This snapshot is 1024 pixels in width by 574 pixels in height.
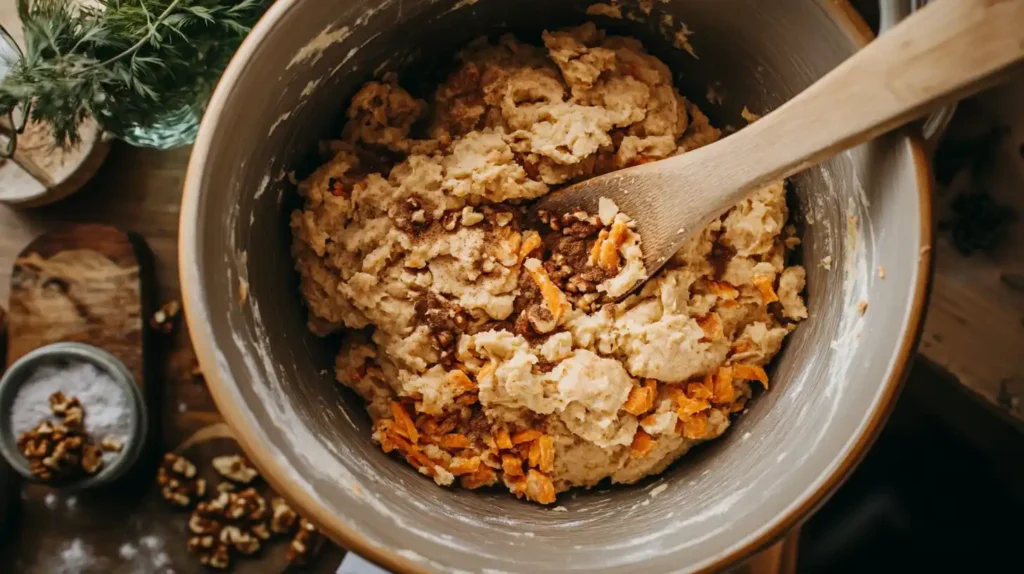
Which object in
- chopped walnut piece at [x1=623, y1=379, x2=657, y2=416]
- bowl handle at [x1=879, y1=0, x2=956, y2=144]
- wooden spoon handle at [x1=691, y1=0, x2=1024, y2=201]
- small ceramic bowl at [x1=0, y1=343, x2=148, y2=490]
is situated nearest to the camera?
wooden spoon handle at [x1=691, y1=0, x2=1024, y2=201]

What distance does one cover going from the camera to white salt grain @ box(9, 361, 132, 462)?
5.40 feet

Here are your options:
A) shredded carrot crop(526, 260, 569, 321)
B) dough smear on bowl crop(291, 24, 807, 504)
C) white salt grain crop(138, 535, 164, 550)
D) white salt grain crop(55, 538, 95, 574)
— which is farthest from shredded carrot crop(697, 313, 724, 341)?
white salt grain crop(55, 538, 95, 574)

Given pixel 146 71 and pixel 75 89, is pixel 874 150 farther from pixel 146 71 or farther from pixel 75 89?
pixel 75 89

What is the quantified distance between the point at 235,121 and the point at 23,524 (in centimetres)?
117

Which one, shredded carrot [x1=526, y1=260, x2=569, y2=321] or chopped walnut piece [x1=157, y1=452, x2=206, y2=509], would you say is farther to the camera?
chopped walnut piece [x1=157, y1=452, x2=206, y2=509]

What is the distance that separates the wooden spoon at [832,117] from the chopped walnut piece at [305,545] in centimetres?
90

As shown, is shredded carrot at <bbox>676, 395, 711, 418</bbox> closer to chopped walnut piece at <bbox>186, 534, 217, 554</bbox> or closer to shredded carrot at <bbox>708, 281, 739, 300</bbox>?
shredded carrot at <bbox>708, 281, 739, 300</bbox>

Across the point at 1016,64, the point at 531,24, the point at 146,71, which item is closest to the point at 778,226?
the point at 1016,64

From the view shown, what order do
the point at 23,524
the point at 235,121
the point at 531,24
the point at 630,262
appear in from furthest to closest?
the point at 23,524 → the point at 531,24 → the point at 630,262 → the point at 235,121

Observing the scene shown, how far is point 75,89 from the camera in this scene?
4.50 feet

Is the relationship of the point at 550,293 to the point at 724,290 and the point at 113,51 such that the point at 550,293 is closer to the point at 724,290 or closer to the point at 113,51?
the point at 724,290

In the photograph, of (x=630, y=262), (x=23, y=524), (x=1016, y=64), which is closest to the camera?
(x=1016, y=64)

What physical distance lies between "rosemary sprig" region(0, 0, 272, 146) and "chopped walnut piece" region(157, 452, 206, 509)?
690 millimetres

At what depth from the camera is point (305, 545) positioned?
164cm
